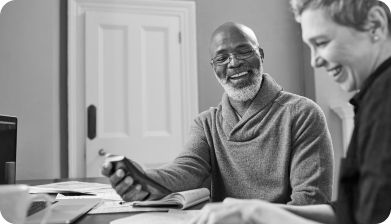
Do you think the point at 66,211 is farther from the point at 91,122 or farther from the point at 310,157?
the point at 91,122

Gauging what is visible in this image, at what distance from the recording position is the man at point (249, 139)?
1.21 m

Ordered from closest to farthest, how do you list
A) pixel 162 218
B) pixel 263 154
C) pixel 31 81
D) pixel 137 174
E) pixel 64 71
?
pixel 162 218
pixel 137 174
pixel 263 154
pixel 31 81
pixel 64 71

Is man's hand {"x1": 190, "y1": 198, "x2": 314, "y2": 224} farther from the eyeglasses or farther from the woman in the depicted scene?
the eyeglasses

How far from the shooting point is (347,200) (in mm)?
593

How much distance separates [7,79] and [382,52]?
2306 millimetres

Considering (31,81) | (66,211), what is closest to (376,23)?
(66,211)

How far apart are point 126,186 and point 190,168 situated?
12.2 inches

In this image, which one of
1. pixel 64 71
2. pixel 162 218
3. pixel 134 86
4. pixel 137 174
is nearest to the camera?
pixel 162 218

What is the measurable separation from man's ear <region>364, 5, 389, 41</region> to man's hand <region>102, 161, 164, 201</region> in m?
0.65

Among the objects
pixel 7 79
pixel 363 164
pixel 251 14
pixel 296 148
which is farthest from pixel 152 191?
pixel 251 14

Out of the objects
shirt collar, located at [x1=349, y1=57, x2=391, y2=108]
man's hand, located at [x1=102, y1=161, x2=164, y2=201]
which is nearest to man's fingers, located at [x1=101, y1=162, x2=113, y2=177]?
man's hand, located at [x1=102, y1=161, x2=164, y2=201]

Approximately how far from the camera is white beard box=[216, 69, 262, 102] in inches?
53.6

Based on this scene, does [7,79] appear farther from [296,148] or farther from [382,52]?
[382,52]

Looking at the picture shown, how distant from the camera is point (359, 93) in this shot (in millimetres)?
615
